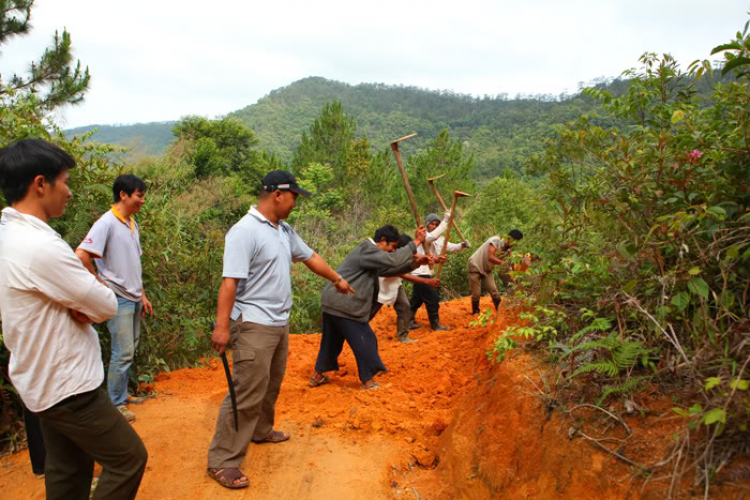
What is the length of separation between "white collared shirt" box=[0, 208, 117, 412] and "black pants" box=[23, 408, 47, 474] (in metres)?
1.20

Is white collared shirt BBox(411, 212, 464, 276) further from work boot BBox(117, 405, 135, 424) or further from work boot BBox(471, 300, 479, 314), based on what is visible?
work boot BBox(117, 405, 135, 424)

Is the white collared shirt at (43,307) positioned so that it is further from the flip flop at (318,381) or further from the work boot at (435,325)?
the work boot at (435,325)

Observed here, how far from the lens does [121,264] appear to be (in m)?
3.97

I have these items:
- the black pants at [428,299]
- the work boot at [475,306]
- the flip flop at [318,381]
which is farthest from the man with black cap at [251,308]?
the work boot at [475,306]

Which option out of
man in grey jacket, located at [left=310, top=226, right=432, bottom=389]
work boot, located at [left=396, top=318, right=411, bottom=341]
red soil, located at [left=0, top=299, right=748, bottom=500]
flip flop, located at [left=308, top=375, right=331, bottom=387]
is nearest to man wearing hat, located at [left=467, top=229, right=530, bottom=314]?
work boot, located at [left=396, top=318, right=411, bottom=341]

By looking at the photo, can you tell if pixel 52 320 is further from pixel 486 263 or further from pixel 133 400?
pixel 486 263

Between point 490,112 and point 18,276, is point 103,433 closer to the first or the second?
point 18,276

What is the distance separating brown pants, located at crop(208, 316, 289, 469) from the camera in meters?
3.21

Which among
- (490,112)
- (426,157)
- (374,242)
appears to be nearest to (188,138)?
(426,157)

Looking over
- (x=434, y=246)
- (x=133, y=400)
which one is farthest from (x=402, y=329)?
(x=133, y=400)

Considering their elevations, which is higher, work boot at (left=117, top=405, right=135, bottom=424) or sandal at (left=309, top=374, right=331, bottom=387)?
work boot at (left=117, top=405, right=135, bottom=424)

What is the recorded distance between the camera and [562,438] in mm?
2492

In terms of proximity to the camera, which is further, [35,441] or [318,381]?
[318,381]

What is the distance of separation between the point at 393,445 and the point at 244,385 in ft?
4.26
